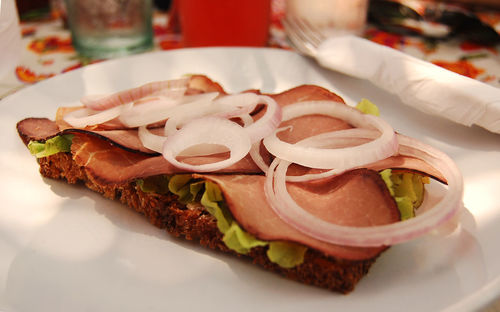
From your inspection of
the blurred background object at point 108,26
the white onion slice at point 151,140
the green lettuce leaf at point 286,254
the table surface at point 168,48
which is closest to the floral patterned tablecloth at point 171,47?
the table surface at point 168,48

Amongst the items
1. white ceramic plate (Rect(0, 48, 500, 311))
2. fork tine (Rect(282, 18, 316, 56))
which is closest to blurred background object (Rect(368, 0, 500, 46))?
fork tine (Rect(282, 18, 316, 56))

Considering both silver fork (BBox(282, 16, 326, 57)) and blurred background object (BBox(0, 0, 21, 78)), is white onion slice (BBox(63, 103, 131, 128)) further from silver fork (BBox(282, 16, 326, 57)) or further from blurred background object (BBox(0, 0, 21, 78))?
silver fork (BBox(282, 16, 326, 57))

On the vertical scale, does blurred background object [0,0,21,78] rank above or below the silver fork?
above

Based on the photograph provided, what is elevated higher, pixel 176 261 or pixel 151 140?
pixel 151 140

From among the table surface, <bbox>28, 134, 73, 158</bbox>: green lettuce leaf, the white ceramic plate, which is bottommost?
the table surface

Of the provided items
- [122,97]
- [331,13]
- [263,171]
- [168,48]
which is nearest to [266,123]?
[263,171]

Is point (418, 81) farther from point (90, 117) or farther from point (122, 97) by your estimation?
point (90, 117)


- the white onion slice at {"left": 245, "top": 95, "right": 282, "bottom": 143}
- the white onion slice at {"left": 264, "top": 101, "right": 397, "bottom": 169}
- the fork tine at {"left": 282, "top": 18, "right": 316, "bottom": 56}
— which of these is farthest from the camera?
the fork tine at {"left": 282, "top": 18, "right": 316, "bottom": 56}
